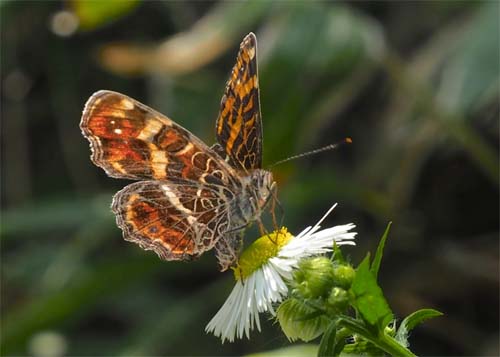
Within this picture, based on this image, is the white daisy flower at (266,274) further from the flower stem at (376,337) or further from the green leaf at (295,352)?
the green leaf at (295,352)

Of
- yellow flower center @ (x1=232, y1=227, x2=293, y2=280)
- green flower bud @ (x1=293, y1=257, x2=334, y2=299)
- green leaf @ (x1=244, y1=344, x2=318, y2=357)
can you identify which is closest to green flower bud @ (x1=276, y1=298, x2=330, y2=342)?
green flower bud @ (x1=293, y1=257, x2=334, y2=299)

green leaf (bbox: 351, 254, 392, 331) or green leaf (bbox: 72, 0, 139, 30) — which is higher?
green leaf (bbox: 72, 0, 139, 30)

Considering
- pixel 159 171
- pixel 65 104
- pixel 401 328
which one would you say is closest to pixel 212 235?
pixel 159 171

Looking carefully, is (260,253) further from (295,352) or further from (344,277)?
(295,352)

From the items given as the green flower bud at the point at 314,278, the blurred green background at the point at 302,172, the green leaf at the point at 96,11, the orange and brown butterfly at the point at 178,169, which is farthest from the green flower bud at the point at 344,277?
the green leaf at the point at 96,11

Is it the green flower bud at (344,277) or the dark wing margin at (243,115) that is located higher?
the dark wing margin at (243,115)

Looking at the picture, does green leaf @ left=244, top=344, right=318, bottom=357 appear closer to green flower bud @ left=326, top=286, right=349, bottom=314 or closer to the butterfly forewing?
the butterfly forewing

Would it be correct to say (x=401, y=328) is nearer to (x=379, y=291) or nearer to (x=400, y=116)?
(x=379, y=291)

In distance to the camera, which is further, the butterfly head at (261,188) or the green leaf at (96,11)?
the green leaf at (96,11)

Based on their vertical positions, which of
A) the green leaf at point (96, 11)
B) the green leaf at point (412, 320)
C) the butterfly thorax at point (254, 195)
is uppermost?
the green leaf at point (96, 11)
